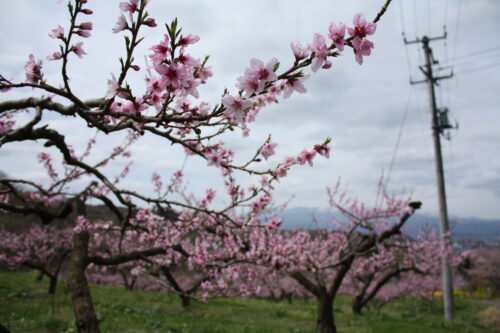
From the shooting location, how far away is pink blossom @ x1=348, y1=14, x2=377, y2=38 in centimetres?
158

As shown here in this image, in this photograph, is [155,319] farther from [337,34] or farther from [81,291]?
[337,34]

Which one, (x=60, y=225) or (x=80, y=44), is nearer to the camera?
(x=80, y=44)

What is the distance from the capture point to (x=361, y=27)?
63.1 inches

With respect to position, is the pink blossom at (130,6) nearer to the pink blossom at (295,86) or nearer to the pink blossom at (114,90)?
the pink blossom at (114,90)

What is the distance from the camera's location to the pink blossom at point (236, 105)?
1.70 meters

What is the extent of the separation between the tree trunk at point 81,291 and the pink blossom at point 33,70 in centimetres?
373

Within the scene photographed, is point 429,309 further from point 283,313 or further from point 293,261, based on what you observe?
point 293,261

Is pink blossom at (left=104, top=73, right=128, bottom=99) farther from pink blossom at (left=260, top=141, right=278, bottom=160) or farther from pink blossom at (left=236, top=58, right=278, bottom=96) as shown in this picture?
pink blossom at (left=260, top=141, right=278, bottom=160)

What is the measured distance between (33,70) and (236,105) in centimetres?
139

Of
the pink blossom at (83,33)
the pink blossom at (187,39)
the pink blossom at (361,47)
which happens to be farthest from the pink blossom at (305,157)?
the pink blossom at (83,33)

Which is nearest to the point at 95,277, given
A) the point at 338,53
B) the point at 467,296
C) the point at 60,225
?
the point at 60,225

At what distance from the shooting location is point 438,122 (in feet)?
51.8

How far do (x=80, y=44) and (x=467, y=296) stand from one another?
34.3m

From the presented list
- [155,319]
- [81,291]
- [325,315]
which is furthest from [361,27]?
[155,319]
